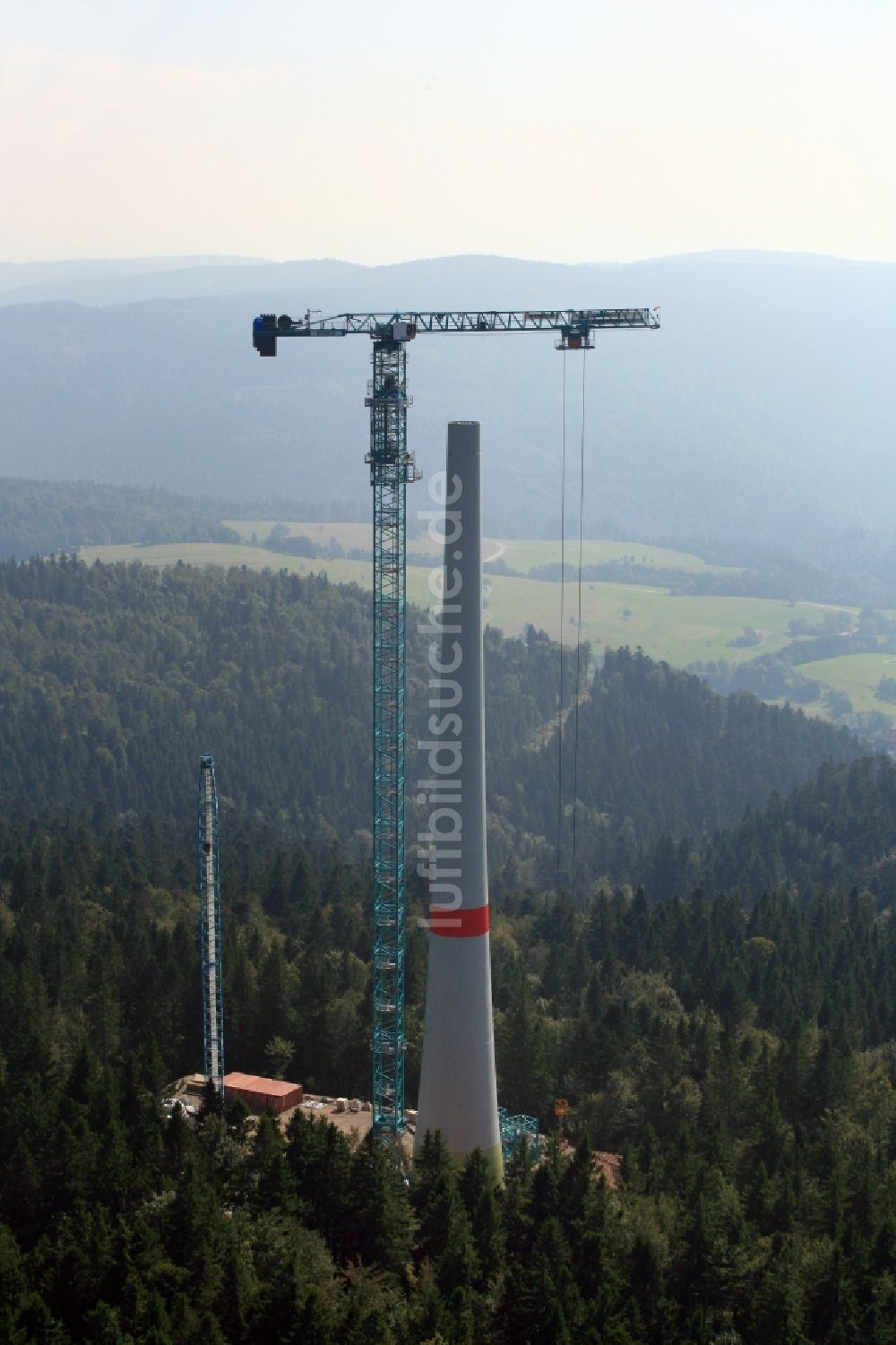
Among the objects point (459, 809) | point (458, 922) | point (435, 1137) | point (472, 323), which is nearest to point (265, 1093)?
point (435, 1137)

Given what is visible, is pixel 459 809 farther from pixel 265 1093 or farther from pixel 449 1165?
pixel 265 1093

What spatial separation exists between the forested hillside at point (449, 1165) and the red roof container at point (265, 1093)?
409 centimetres

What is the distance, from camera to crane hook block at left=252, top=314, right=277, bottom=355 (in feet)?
190

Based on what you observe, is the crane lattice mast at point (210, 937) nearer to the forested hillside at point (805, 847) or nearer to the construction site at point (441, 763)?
the construction site at point (441, 763)

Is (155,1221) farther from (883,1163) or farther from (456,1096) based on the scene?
(883,1163)

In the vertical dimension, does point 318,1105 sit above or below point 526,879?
above

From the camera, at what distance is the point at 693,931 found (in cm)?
9400

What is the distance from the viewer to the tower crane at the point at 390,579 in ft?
A: 176

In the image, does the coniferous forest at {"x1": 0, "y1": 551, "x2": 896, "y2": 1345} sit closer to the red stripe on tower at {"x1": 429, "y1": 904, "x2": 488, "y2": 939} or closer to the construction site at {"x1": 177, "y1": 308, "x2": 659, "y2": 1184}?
the construction site at {"x1": 177, "y1": 308, "x2": 659, "y2": 1184}

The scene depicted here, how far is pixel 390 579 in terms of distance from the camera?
55312mm

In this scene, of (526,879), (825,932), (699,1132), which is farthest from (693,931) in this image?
(526,879)

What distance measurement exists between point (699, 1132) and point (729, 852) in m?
90.0

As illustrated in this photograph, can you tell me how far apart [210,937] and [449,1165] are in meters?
14.7

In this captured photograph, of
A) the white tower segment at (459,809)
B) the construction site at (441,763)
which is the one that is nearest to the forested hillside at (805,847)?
the construction site at (441,763)
